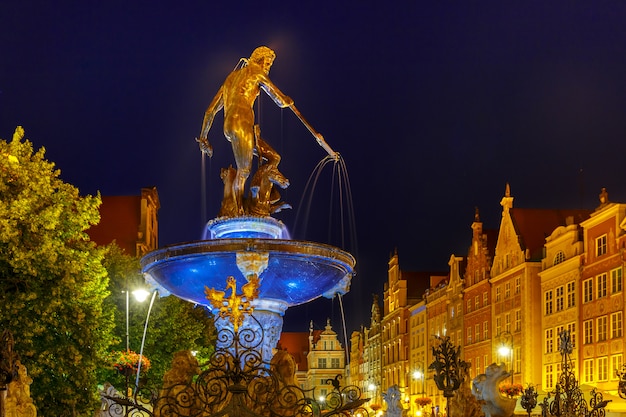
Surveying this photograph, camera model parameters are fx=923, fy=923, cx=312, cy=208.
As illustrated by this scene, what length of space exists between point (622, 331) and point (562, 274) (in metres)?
7.49

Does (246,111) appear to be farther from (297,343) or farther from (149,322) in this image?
(297,343)

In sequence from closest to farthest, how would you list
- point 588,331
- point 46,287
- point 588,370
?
point 46,287, point 588,370, point 588,331

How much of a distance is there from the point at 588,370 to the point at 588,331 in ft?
5.54

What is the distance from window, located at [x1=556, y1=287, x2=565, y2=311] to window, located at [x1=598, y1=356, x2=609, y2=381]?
528cm

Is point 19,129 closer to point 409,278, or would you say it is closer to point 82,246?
point 82,246

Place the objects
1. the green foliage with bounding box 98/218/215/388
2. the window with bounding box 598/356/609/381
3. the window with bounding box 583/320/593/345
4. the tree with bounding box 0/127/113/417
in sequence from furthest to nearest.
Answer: the window with bounding box 583/320/593/345, the window with bounding box 598/356/609/381, the green foliage with bounding box 98/218/215/388, the tree with bounding box 0/127/113/417

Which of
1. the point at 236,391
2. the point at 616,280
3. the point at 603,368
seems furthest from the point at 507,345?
the point at 236,391

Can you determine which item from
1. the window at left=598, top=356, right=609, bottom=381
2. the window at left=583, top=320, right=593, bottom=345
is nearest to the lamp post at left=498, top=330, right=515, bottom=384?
the window at left=583, top=320, right=593, bottom=345

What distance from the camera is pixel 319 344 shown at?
98188 millimetres

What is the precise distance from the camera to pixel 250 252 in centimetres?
1412

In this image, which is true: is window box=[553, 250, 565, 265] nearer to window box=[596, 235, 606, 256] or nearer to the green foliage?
window box=[596, 235, 606, 256]

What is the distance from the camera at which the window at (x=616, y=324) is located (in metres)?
36.8

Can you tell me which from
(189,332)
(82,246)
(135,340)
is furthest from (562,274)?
(82,246)

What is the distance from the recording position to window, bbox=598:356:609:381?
124ft
